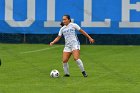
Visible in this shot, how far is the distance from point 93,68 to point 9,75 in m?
3.95

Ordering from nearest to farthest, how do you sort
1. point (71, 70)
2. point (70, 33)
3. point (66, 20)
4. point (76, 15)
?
1. point (66, 20)
2. point (70, 33)
3. point (71, 70)
4. point (76, 15)

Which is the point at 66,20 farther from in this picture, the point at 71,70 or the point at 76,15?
the point at 76,15

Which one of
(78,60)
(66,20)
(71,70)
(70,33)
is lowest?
(71,70)

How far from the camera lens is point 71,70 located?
66.8 ft

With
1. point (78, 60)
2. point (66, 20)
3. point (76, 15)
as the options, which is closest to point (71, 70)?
point (78, 60)

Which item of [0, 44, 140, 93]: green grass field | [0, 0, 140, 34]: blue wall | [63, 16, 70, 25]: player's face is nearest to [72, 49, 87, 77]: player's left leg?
[0, 44, 140, 93]: green grass field

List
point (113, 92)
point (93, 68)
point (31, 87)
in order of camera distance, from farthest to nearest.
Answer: point (93, 68) → point (31, 87) → point (113, 92)

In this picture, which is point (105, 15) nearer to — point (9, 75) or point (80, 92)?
point (9, 75)

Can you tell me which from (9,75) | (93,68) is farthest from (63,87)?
(93,68)

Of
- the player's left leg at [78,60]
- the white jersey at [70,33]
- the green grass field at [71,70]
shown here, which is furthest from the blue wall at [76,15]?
the player's left leg at [78,60]

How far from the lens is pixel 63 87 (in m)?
15.4

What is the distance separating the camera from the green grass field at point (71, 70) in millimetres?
15349

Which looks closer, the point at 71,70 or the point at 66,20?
the point at 66,20

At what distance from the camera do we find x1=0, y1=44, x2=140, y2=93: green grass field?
15.3 metres
